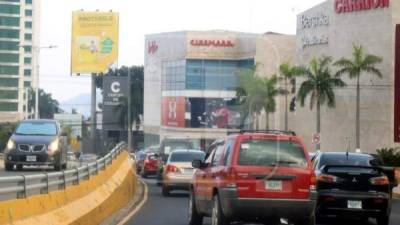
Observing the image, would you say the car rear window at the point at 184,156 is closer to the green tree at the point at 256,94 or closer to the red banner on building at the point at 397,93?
the green tree at the point at 256,94

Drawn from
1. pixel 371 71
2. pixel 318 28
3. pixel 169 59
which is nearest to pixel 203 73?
pixel 169 59

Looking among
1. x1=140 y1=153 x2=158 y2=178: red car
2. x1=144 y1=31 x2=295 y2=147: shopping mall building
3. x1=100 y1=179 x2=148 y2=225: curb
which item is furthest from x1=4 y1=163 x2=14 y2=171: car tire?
x1=144 y1=31 x2=295 y2=147: shopping mall building

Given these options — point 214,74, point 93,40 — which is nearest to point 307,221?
point 93,40

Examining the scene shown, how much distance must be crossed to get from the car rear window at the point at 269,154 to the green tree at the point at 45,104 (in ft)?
212

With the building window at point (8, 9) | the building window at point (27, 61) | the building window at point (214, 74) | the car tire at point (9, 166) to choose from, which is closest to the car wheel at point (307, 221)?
the car tire at point (9, 166)

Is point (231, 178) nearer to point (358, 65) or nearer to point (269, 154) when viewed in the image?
point (269, 154)

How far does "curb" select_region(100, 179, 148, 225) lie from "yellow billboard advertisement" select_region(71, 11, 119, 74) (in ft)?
156

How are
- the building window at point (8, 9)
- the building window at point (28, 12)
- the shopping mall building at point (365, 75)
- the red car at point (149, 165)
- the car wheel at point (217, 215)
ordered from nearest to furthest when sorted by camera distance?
the car wheel at point (217, 215)
the red car at point (149, 165)
the building window at point (8, 9)
the shopping mall building at point (365, 75)
the building window at point (28, 12)

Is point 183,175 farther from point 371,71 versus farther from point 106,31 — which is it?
point 106,31

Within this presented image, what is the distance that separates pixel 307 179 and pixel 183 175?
45.2 ft

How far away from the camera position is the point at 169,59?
3723 inches

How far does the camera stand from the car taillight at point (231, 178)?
15.2 meters

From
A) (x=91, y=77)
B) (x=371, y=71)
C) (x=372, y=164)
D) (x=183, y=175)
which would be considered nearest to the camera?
(x=372, y=164)

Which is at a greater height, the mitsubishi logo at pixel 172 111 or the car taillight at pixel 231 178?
→ the mitsubishi logo at pixel 172 111
